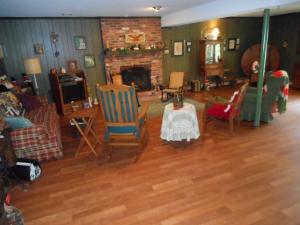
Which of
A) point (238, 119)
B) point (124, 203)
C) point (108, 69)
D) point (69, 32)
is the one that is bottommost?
point (124, 203)

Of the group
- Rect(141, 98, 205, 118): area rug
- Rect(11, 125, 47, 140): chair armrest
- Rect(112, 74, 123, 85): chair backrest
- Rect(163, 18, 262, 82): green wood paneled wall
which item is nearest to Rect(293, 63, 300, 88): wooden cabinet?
Rect(163, 18, 262, 82): green wood paneled wall

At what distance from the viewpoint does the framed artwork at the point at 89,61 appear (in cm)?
612

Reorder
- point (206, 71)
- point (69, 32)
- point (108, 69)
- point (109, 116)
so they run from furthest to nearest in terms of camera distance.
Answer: point (206, 71), point (108, 69), point (69, 32), point (109, 116)

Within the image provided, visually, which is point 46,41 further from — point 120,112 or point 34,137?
point 120,112

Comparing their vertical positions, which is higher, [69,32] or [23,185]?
[69,32]

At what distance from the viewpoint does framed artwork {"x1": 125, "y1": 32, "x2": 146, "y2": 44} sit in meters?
6.30

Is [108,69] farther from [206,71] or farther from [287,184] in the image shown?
[287,184]

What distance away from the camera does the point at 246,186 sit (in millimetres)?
2539

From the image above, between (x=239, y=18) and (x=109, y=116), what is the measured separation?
6.94 metres

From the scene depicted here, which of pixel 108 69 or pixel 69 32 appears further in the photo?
pixel 108 69

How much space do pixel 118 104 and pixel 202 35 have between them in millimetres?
5523

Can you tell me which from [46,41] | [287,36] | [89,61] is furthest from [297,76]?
[46,41]

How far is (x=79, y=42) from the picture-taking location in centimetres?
594

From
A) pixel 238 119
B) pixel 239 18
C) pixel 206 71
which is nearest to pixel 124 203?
pixel 238 119
